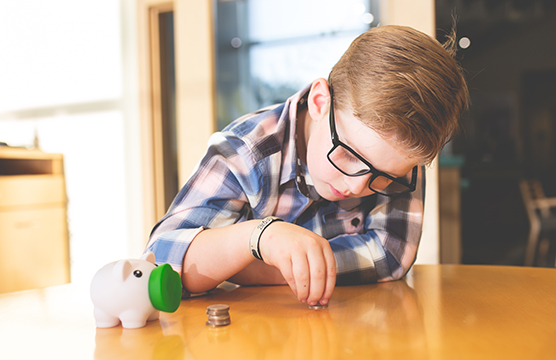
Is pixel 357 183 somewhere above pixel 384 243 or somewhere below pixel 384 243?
above

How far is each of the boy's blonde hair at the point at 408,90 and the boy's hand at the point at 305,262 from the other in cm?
19

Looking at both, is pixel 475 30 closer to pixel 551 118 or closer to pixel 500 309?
pixel 551 118

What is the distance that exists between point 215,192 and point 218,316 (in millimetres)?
298

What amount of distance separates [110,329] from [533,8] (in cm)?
240

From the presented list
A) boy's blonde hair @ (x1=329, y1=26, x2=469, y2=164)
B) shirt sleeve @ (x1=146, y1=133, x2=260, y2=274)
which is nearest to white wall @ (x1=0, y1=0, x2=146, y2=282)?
shirt sleeve @ (x1=146, y1=133, x2=260, y2=274)

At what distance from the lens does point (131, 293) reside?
1.61 ft

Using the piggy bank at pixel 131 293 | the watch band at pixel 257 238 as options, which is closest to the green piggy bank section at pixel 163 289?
the piggy bank at pixel 131 293

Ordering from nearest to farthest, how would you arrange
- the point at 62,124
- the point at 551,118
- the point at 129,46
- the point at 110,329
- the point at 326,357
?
the point at 326,357 → the point at 110,329 → the point at 551,118 → the point at 129,46 → the point at 62,124

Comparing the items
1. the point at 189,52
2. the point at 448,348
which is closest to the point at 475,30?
the point at 189,52

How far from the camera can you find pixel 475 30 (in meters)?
2.19

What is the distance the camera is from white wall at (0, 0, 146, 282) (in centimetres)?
278

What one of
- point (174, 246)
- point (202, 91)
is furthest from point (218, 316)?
point (202, 91)

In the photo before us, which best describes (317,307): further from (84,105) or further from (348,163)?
(84,105)

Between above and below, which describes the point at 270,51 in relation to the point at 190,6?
below
